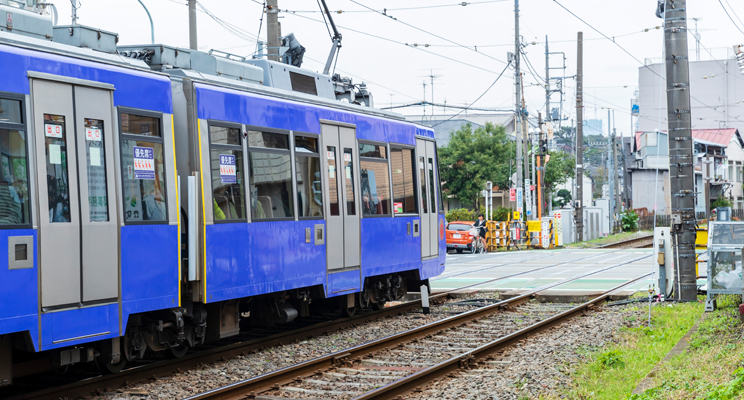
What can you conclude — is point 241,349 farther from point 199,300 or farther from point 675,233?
point 675,233

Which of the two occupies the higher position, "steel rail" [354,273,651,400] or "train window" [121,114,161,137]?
"train window" [121,114,161,137]

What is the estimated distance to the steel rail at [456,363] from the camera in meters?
7.81

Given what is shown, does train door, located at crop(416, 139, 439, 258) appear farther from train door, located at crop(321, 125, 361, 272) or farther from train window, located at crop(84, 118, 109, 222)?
train window, located at crop(84, 118, 109, 222)

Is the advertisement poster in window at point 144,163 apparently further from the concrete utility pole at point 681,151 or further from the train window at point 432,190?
the concrete utility pole at point 681,151

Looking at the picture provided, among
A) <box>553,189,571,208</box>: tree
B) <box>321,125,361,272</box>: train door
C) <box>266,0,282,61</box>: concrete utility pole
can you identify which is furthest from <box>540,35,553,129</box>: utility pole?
<box>321,125,361,272</box>: train door

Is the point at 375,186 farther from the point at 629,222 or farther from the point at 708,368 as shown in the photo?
the point at 629,222

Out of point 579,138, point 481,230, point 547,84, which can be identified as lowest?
point 481,230

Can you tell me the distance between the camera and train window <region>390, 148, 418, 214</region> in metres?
13.6

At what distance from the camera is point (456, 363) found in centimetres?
934

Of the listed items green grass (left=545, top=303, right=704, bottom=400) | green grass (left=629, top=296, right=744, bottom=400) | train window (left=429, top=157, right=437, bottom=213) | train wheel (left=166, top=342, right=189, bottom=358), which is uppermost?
train window (left=429, top=157, right=437, bottom=213)

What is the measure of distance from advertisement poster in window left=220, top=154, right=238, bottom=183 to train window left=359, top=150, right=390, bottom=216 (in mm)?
3158

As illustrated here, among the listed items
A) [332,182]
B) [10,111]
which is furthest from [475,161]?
[10,111]

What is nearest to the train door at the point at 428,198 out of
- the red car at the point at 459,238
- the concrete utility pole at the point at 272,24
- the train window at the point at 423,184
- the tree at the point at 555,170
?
the train window at the point at 423,184

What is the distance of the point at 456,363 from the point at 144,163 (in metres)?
4.11
